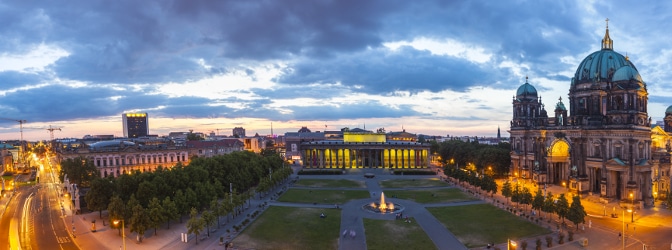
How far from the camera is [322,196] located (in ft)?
328

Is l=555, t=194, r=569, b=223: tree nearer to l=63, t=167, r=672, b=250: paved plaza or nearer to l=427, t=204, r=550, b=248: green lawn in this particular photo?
l=63, t=167, r=672, b=250: paved plaza

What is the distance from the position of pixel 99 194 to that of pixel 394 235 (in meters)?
59.4

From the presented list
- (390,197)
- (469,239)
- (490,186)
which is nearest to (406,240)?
(469,239)

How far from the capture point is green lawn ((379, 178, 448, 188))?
118 m

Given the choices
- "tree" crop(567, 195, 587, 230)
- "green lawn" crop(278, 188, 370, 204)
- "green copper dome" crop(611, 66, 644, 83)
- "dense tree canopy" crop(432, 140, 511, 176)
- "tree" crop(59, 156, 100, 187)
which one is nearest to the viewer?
"tree" crop(567, 195, 587, 230)

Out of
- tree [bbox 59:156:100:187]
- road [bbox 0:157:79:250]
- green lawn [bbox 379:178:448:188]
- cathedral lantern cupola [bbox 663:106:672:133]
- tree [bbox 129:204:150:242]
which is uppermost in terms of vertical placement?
cathedral lantern cupola [bbox 663:106:672:133]

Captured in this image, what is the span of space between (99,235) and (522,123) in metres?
125

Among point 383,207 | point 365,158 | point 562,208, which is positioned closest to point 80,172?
point 383,207

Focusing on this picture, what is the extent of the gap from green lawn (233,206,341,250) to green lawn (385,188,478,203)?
2496cm

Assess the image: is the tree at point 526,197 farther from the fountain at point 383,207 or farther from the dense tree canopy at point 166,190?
the dense tree canopy at point 166,190

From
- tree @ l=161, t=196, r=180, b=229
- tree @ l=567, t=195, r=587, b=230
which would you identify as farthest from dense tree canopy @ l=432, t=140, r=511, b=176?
tree @ l=161, t=196, r=180, b=229

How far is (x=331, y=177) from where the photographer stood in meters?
138

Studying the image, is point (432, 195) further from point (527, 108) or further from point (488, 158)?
point (527, 108)

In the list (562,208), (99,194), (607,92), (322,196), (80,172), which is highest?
(607,92)
